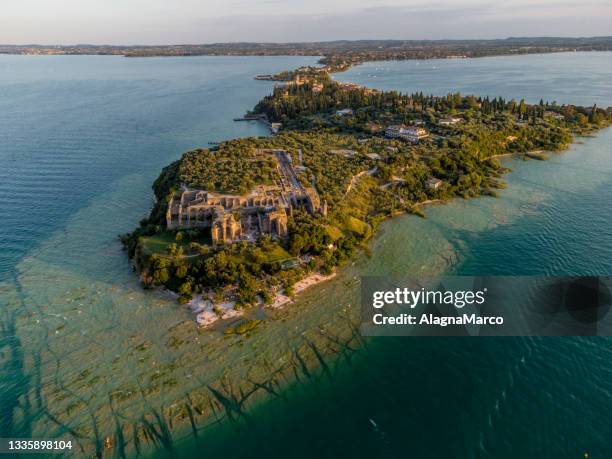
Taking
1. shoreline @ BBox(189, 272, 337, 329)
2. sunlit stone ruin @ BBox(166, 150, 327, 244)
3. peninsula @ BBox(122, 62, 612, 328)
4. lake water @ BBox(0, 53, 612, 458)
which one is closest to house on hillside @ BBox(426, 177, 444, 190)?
peninsula @ BBox(122, 62, 612, 328)

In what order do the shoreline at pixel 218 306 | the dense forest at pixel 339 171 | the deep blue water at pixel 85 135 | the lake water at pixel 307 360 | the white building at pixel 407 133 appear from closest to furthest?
the lake water at pixel 307 360 → the shoreline at pixel 218 306 → the dense forest at pixel 339 171 → the deep blue water at pixel 85 135 → the white building at pixel 407 133

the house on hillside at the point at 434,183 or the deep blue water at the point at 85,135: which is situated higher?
the deep blue water at the point at 85,135

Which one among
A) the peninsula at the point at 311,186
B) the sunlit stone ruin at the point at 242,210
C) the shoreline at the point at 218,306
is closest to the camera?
the shoreline at the point at 218,306

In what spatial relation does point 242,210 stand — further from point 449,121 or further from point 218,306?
point 449,121

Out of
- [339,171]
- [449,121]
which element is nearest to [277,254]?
[339,171]

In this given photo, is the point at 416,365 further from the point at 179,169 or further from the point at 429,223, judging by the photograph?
the point at 179,169

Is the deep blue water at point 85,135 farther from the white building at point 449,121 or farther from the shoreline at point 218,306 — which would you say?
the white building at point 449,121

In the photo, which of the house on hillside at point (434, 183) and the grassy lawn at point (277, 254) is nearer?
the grassy lawn at point (277, 254)

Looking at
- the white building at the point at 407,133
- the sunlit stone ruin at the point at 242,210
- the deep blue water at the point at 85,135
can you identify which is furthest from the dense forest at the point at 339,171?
the deep blue water at the point at 85,135

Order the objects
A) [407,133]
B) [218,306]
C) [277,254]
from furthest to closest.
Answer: [407,133]
[277,254]
[218,306]
